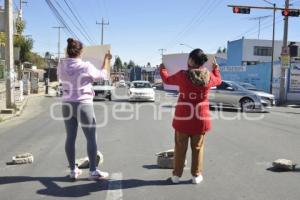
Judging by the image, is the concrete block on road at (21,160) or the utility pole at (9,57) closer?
the concrete block on road at (21,160)

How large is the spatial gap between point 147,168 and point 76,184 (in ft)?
4.89

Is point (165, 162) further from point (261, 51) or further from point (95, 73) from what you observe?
point (261, 51)

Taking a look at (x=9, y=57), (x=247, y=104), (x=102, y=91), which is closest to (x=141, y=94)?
(x=102, y=91)

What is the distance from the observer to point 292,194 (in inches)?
243

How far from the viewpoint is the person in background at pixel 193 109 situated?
6.54 metres

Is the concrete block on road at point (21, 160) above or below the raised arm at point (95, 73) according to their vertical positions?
below

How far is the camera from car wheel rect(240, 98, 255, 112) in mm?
22647

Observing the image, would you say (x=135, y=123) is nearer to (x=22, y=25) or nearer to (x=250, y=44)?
(x=22, y=25)

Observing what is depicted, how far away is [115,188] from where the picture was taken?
20.9 ft

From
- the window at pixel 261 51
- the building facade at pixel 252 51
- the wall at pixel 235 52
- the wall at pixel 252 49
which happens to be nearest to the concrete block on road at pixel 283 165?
the building facade at pixel 252 51

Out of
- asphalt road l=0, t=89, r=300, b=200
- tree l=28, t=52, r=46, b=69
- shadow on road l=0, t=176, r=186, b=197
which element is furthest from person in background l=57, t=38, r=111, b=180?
tree l=28, t=52, r=46, b=69

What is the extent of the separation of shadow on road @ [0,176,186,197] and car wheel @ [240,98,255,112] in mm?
16434

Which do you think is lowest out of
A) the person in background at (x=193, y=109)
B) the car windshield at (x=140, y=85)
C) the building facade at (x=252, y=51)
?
the car windshield at (x=140, y=85)

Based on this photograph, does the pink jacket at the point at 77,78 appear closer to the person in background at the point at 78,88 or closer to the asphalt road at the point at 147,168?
the person in background at the point at 78,88
